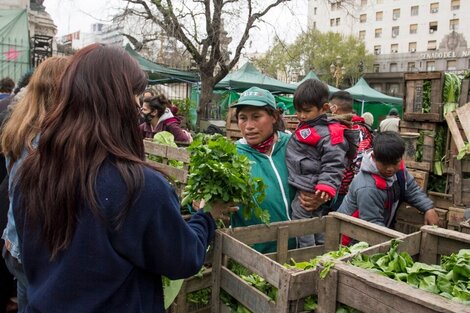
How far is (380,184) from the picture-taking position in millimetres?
3201

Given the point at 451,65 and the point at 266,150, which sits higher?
the point at 451,65

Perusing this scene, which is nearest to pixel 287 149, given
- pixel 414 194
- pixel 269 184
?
pixel 269 184

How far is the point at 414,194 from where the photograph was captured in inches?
140

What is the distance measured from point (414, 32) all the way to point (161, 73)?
57.9 metres

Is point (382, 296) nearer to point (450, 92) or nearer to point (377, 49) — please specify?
point (450, 92)

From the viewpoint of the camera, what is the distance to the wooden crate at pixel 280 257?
1.62 meters

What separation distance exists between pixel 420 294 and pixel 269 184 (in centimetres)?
132

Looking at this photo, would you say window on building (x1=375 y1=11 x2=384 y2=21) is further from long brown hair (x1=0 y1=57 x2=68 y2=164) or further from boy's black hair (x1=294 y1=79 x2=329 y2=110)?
long brown hair (x1=0 y1=57 x2=68 y2=164)

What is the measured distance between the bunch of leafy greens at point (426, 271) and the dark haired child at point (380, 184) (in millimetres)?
1322

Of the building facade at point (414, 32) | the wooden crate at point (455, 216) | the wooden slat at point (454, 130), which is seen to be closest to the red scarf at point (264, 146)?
the wooden crate at point (455, 216)

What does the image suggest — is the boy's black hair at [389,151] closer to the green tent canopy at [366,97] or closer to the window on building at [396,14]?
the green tent canopy at [366,97]

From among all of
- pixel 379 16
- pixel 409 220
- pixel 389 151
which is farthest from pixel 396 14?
pixel 389 151

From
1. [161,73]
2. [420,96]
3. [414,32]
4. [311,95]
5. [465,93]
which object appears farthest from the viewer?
[414,32]

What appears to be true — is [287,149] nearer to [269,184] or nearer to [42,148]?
[269,184]
